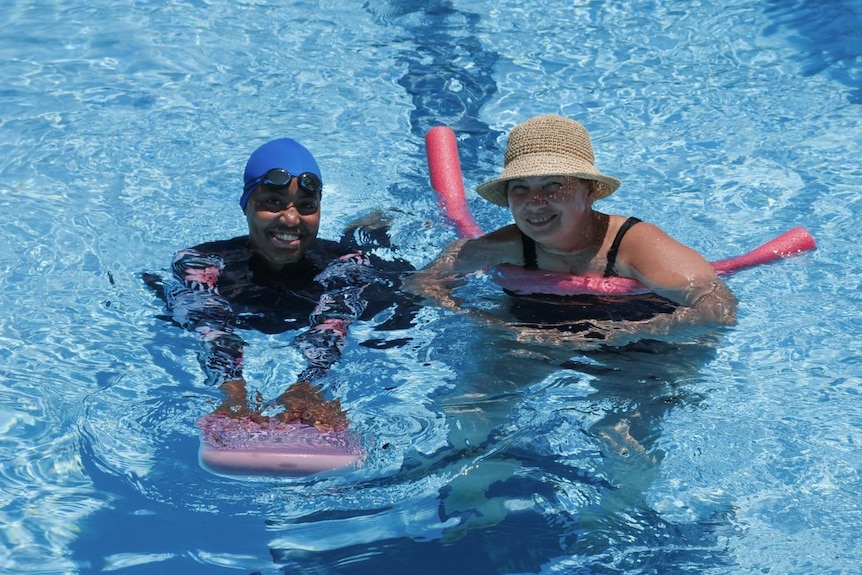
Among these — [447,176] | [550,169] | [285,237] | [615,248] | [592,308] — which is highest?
[447,176]

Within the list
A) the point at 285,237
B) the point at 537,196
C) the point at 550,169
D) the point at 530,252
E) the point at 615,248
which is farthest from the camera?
the point at 285,237

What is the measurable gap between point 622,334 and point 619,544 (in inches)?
32.9

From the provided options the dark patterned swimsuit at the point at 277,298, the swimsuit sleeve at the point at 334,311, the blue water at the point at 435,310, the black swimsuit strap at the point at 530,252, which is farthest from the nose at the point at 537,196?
the swimsuit sleeve at the point at 334,311

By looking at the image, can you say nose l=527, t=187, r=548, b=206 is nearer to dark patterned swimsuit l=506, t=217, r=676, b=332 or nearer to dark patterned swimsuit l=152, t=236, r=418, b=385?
dark patterned swimsuit l=506, t=217, r=676, b=332

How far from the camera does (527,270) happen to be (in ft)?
14.5

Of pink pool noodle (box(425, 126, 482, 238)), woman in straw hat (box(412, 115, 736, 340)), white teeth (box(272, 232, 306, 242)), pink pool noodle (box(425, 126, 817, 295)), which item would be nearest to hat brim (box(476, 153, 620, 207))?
woman in straw hat (box(412, 115, 736, 340))

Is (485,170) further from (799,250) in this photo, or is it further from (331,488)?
(331,488)

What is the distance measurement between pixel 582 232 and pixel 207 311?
1.62 metres

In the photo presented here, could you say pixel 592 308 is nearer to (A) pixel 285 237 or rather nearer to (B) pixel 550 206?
(B) pixel 550 206

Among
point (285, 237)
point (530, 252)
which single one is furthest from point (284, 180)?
point (530, 252)

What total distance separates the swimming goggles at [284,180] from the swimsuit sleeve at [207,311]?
0.44 metres

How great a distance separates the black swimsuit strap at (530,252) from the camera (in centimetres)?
438

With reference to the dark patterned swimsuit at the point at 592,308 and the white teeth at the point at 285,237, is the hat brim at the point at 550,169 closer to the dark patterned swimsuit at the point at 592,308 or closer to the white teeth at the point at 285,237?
the dark patterned swimsuit at the point at 592,308

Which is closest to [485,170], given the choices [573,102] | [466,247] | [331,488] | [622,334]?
[573,102]
